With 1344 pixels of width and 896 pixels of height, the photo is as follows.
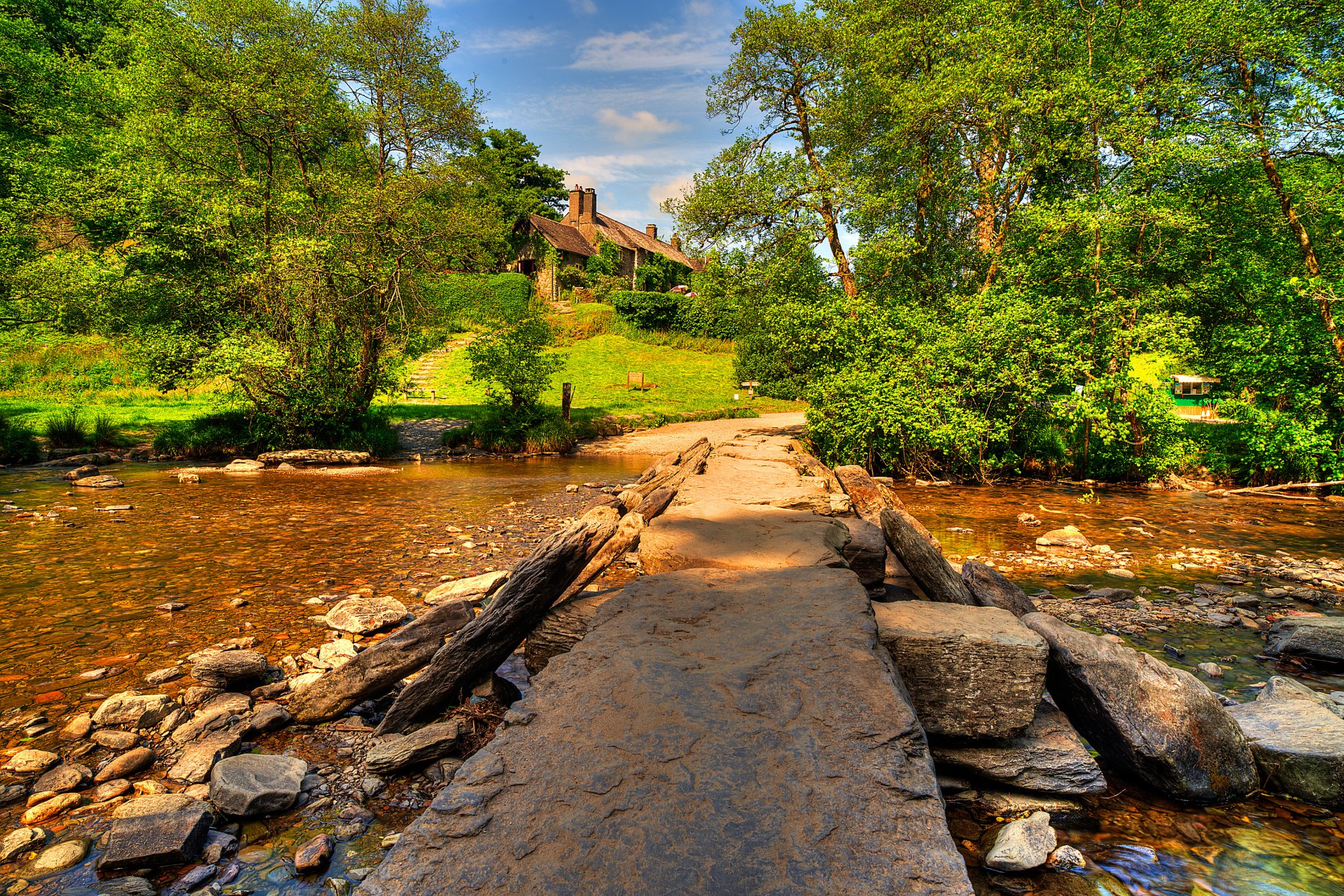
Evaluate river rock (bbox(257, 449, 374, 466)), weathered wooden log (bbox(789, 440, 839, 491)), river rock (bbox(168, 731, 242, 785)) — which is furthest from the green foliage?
river rock (bbox(168, 731, 242, 785))

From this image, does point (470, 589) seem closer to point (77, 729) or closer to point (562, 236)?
point (77, 729)

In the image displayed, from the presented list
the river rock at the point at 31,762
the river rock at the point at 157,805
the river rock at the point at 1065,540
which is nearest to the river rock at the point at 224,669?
the river rock at the point at 31,762

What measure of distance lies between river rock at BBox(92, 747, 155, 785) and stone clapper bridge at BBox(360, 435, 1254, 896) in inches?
80.3

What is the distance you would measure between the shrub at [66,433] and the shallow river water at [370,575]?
2.73 m

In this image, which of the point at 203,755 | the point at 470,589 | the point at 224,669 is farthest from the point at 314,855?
the point at 470,589

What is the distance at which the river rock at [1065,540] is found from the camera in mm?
8062

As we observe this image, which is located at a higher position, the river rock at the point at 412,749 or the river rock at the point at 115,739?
the river rock at the point at 412,749

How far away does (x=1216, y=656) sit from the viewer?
4.70 metres

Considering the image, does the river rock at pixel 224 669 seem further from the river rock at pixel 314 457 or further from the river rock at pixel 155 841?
the river rock at pixel 314 457

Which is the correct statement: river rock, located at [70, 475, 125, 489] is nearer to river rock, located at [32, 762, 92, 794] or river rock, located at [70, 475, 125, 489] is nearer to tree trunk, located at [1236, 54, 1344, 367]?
river rock, located at [32, 762, 92, 794]

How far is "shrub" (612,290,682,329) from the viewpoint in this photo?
38.4 meters

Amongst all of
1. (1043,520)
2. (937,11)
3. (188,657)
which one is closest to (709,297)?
(937,11)

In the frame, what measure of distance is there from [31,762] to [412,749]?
1923 millimetres

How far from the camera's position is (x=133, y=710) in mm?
3518
